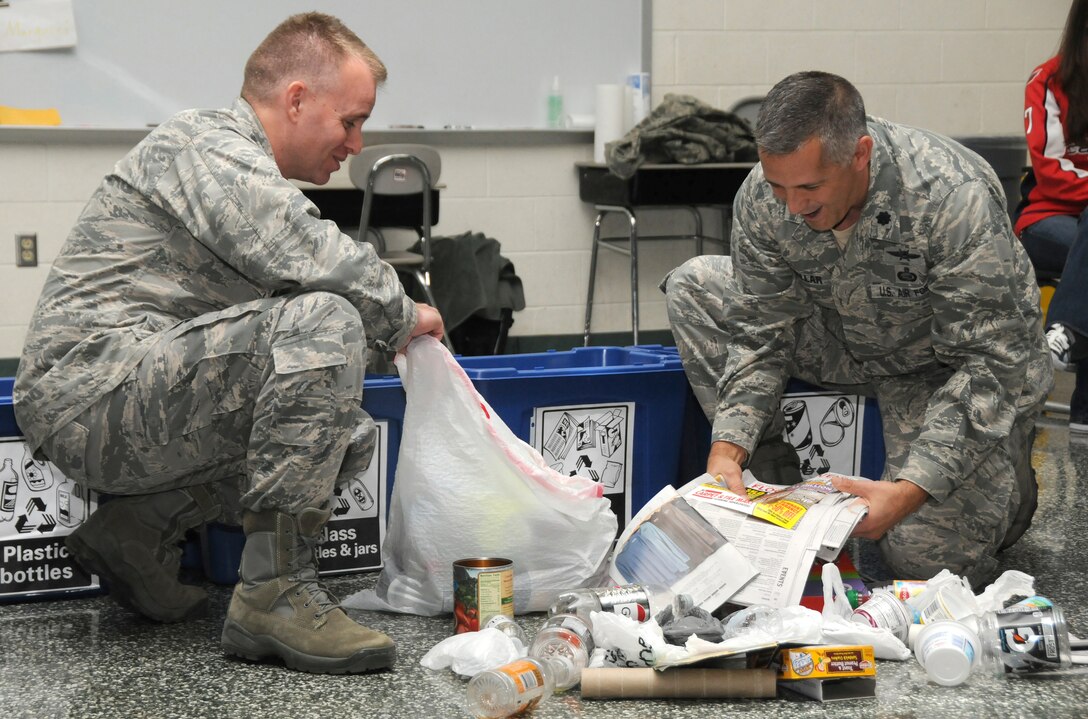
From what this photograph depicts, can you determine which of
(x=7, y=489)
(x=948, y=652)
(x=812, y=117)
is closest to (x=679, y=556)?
(x=948, y=652)

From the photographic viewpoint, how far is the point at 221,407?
5.91 ft

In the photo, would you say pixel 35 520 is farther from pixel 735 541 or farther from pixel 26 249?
pixel 26 249

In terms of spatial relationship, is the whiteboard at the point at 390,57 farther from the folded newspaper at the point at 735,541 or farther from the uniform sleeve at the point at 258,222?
the folded newspaper at the point at 735,541

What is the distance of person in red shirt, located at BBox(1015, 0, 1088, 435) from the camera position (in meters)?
3.40

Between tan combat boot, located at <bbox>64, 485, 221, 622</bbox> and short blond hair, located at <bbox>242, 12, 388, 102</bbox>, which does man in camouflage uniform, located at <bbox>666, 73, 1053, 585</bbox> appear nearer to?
short blond hair, located at <bbox>242, 12, 388, 102</bbox>

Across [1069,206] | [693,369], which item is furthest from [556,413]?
[1069,206]

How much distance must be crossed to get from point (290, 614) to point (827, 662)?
0.75m

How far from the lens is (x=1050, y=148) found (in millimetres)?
3531

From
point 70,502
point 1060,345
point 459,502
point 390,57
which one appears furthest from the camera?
point 390,57

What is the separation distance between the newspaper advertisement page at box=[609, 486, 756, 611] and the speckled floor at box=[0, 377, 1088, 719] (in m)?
0.19

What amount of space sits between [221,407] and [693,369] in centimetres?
95

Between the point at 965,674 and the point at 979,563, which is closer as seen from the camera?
the point at 965,674

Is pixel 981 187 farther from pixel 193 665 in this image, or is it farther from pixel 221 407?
pixel 193 665

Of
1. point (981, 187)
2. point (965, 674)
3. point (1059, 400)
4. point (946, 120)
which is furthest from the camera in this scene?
point (946, 120)
